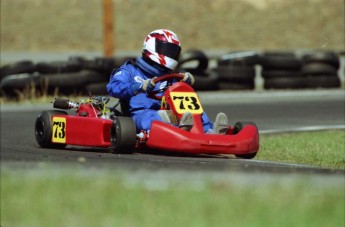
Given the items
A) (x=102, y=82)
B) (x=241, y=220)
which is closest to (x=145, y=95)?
(x=241, y=220)

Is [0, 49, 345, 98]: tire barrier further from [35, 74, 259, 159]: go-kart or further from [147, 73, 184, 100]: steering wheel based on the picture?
[147, 73, 184, 100]: steering wheel

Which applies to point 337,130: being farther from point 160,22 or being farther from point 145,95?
point 160,22

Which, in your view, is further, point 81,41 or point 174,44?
point 81,41

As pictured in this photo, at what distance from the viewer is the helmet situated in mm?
10133

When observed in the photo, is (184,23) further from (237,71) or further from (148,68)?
(148,68)

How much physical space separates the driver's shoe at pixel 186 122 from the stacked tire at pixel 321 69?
32.0 feet

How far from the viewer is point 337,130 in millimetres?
12430

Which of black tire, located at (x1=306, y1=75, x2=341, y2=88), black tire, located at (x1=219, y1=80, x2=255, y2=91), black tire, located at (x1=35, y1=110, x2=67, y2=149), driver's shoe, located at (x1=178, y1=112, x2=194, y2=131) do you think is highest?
black tire, located at (x1=306, y1=75, x2=341, y2=88)

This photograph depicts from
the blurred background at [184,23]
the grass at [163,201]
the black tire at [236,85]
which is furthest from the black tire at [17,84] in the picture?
the blurred background at [184,23]

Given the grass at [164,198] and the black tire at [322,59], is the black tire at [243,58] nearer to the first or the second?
the black tire at [322,59]

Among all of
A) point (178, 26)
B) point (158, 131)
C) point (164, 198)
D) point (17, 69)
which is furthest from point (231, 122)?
point (178, 26)

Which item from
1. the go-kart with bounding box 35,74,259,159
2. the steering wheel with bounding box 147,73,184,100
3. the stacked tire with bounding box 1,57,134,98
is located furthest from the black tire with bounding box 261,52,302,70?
the steering wheel with bounding box 147,73,184,100

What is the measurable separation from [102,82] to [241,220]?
11.7 meters

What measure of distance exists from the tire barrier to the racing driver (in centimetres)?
632
